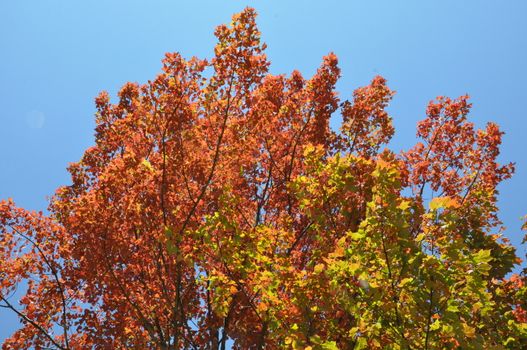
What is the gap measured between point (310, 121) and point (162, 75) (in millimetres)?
4103

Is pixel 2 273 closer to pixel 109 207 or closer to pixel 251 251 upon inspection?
pixel 109 207

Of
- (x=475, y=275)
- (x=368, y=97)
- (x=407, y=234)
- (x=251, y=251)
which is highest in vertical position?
(x=368, y=97)

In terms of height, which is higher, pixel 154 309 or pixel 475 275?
pixel 154 309

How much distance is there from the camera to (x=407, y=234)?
4734mm

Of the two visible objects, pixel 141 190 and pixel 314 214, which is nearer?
pixel 314 214

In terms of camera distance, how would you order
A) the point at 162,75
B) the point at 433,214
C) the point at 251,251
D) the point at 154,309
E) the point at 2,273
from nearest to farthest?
the point at 433,214
the point at 251,251
the point at 162,75
the point at 154,309
the point at 2,273

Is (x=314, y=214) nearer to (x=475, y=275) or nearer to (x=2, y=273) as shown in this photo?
(x=475, y=275)

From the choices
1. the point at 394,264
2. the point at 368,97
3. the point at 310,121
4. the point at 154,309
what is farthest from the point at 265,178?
the point at 394,264

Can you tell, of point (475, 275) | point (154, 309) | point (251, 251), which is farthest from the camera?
point (154, 309)

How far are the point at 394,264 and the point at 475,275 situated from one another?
855 millimetres

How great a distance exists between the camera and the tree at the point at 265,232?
16.1 feet

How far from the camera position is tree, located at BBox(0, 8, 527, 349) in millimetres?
4910

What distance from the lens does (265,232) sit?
6906mm

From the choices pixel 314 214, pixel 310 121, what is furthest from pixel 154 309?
pixel 310 121
